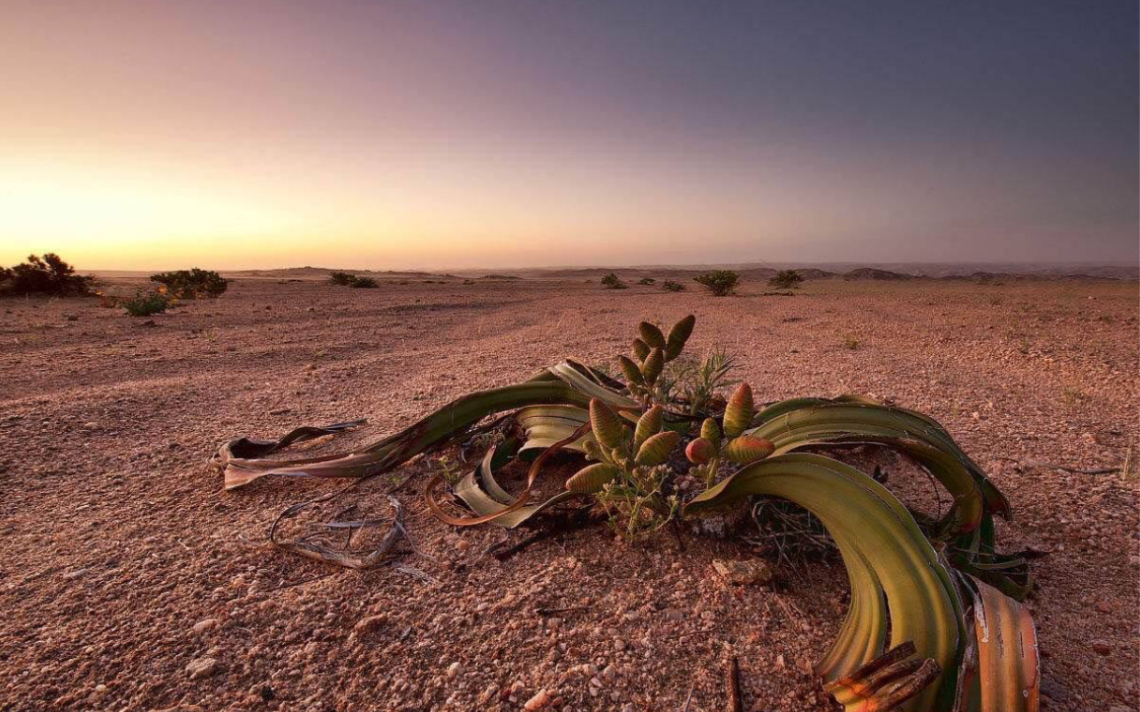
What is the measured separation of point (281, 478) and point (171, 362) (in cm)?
446

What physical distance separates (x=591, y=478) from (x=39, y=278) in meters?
20.5

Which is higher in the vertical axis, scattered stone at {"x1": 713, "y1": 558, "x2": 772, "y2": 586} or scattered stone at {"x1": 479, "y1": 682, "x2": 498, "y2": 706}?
scattered stone at {"x1": 713, "y1": 558, "x2": 772, "y2": 586}

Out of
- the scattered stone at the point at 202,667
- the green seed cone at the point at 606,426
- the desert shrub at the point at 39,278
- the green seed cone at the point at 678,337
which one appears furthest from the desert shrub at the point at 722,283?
the desert shrub at the point at 39,278

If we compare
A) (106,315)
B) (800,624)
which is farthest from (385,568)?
(106,315)

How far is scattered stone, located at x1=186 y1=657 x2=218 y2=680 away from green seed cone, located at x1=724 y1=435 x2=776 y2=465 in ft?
4.97

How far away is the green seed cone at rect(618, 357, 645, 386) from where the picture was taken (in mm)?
1979

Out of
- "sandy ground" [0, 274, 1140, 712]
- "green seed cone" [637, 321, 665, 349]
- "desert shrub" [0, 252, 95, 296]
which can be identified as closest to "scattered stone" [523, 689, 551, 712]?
"sandy ground" [0, 274, 1140, 712]

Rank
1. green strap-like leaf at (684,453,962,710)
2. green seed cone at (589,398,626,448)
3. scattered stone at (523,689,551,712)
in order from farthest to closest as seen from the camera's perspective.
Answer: green seed cone at (589,398,626,448) < scattered stone at (523,689,551,712) < green strap-like leaf at (684,453,962,710)

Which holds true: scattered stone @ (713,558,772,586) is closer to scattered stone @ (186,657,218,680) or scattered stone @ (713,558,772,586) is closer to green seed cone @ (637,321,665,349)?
green seed cone @ (637,321,665,349)

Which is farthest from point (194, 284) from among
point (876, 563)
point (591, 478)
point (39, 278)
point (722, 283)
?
point (876, 563)

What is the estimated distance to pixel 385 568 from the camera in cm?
178

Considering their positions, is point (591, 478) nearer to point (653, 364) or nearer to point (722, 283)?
point (653, 364)

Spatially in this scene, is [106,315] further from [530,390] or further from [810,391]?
[810,391]

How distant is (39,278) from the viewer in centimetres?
1491
